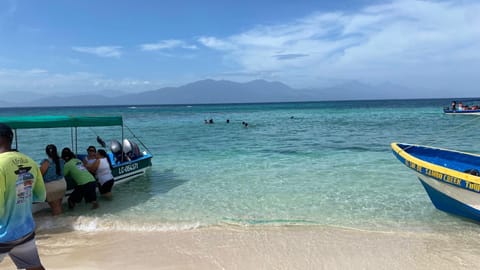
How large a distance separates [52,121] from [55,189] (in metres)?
2.02

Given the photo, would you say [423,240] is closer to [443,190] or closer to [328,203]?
[443,190]

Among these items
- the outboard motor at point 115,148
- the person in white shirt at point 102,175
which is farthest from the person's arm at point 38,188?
the outboard motor at point 115,148

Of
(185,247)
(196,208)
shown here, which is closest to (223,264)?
(185,247)

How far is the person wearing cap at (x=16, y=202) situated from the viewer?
2920 millimetres

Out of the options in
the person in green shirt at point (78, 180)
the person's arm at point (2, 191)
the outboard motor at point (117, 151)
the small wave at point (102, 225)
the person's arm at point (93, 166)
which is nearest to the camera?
the person's arm at point (2, 191)

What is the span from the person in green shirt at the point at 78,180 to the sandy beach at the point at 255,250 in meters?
1.58

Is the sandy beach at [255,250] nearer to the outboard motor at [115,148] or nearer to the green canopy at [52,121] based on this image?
the green canopy at [52,121]

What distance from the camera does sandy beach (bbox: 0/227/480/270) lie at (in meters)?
4.82

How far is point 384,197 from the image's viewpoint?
26.6 ft

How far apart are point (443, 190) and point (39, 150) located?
1733 centimetres

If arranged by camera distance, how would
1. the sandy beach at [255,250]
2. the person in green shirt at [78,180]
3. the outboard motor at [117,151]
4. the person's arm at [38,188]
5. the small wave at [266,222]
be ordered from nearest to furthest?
the person's arm at [38,188] < the sandy beach at [255,250] < the small wave at [266,222] < the person in green shirt at [78,180] < the outboard motor at [117,151]

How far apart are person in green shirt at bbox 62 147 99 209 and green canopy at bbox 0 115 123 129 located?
1.07 metres

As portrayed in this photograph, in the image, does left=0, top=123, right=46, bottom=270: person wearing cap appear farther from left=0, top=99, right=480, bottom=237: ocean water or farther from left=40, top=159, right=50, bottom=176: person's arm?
left=40, top=159, right=50, bottom=176: person's arm

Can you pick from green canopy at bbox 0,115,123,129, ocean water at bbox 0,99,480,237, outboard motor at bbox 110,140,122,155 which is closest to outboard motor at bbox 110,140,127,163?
outboard motor at bbox 110,140,122,155
